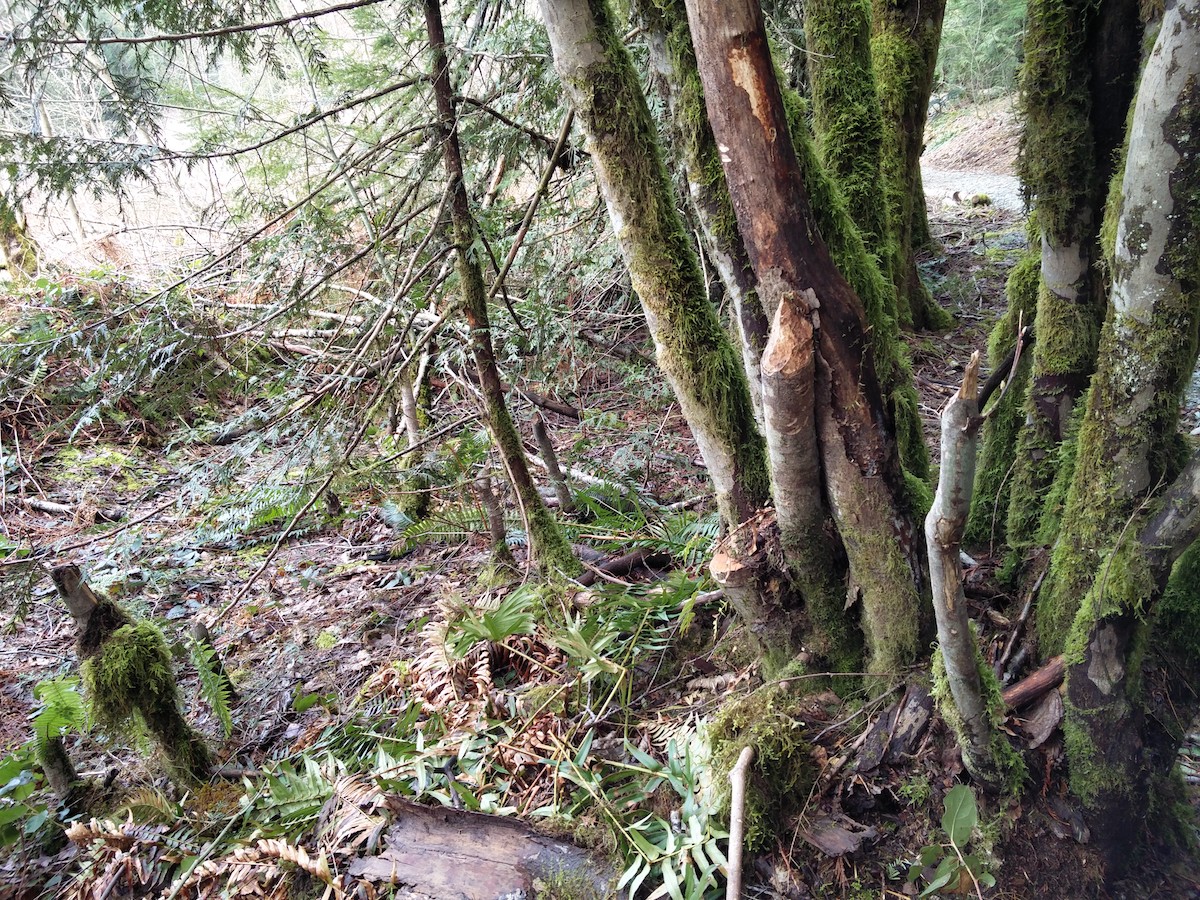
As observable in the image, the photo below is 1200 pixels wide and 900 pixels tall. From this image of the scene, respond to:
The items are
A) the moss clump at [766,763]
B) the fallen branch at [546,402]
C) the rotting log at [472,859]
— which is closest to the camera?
the moss clump at [766,763]

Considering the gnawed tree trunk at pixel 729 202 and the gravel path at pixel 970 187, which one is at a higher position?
the gnawed tree trunk at pixel 729 202

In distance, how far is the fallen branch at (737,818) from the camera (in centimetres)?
198

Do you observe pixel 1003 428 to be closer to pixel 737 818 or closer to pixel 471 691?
pixel 737 818

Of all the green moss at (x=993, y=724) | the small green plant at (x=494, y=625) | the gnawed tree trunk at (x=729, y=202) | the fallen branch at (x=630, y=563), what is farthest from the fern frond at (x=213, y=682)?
the green moss at (x=993, y=724)

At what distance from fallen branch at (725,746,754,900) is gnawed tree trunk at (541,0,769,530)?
36.5 inches

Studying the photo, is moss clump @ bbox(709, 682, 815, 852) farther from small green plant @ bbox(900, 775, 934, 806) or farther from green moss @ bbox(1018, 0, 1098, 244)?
green moss @ bbox(1018, 0, 1098, 244)

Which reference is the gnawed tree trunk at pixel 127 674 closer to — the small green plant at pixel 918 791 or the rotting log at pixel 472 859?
the rotting log at pixel 472 859

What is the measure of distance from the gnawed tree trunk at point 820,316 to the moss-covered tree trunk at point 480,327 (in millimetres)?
1527

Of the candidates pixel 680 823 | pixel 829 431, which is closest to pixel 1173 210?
pixel 829 431

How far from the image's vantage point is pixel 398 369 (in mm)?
3279

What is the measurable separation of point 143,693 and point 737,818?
2983 millimetres

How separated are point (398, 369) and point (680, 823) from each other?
2346mm

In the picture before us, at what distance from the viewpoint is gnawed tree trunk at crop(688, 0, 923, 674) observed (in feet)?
6.61

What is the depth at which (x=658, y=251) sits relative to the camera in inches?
100
